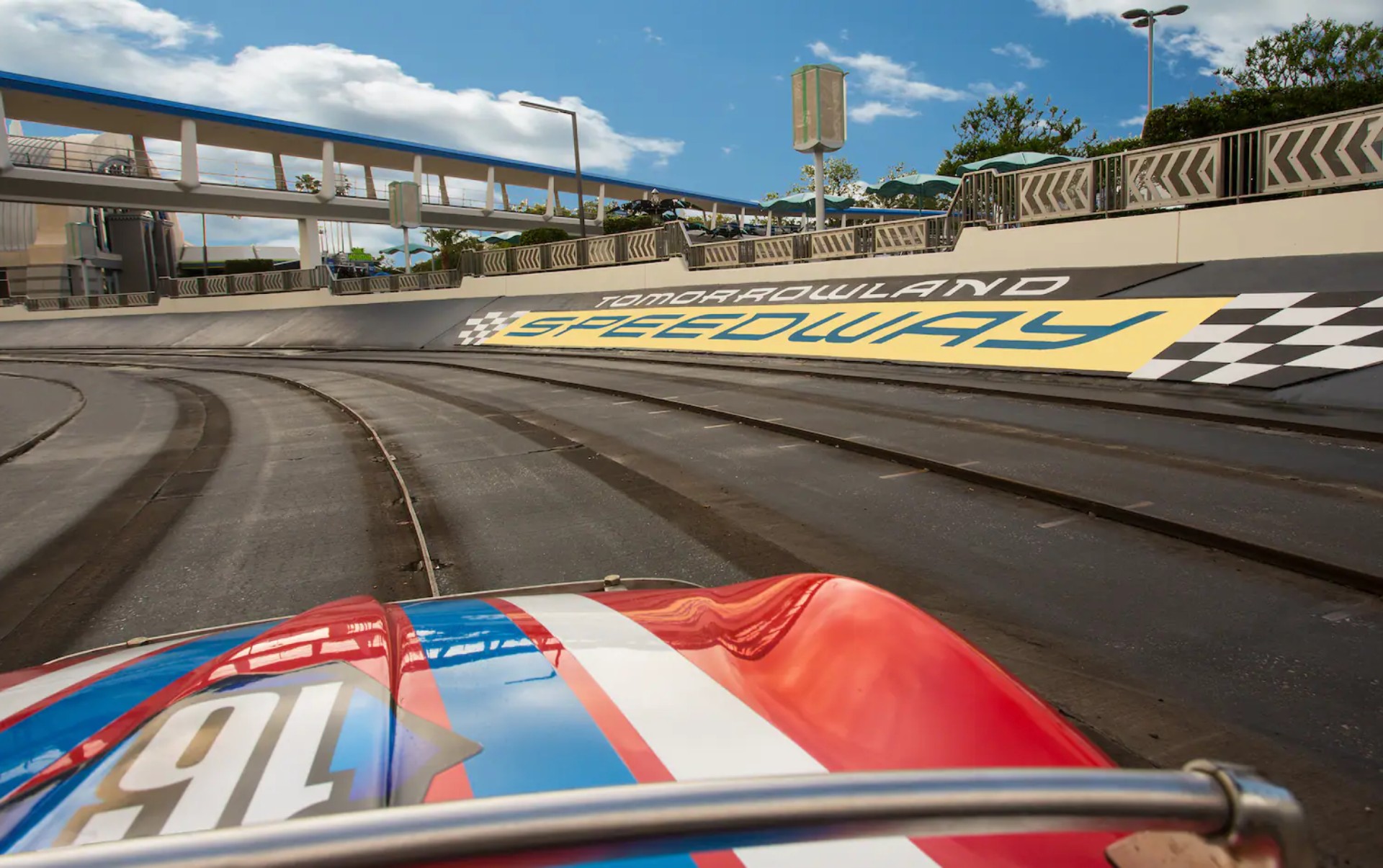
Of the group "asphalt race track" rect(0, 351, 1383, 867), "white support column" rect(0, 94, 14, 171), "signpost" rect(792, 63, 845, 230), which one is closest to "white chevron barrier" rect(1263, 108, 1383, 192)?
"asphalt race track" rect(0, 351, 1383, 867)

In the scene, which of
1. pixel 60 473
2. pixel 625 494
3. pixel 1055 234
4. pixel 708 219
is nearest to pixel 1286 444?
pixel 625 494

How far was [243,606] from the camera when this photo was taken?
14.3 feet

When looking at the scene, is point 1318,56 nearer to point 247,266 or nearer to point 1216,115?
point 1216,115

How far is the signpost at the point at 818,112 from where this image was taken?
22.1 metres

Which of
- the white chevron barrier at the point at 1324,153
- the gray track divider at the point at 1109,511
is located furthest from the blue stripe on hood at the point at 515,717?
the white chevron barrier at the point at 1324,153

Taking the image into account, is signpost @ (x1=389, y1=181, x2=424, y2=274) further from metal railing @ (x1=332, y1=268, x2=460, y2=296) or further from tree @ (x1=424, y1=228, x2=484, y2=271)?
tree @ (x1=424, y1=228, x2=484, y2=271)

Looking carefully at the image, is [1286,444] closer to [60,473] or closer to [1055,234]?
[1055,234]

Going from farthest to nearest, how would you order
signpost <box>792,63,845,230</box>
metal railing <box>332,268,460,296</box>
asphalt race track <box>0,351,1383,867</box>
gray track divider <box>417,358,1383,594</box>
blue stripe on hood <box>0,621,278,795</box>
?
1. metal railing <box>332,268,460,296</box>
2. signpost <box>792,63,845,230</box>
3. gray track divider <box>417,358,1383,594</box>
4. asphalt race track <box>0,351,1383,867</box>
5. blue stripe on hood <box>0,621,278,795</box>

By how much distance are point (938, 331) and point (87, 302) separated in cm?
4871

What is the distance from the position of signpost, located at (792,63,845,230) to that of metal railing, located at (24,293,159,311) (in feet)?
121

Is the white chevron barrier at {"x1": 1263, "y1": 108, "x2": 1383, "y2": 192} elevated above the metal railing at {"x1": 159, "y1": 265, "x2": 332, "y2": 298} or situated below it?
below

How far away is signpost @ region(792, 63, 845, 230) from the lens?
72.5ft

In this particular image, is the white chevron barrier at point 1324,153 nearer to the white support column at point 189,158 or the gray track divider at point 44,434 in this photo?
the gray track divider at point 44,434

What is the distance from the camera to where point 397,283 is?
3378cm
